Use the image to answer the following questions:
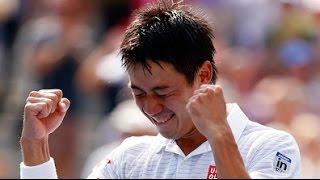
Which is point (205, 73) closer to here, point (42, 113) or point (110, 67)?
point (42, 113)

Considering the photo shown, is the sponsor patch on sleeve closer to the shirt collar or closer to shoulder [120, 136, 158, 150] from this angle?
the shirt collar

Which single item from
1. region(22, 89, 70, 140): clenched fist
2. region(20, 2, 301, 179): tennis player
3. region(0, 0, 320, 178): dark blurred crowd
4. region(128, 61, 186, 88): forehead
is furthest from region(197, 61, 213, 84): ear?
region(0, 0, 320, 178): dark blurred crowd

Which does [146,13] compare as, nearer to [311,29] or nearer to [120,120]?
[120,120]

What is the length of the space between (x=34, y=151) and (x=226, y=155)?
95cm

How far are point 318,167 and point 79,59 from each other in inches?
108

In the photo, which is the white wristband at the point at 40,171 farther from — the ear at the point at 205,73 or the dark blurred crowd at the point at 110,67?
the dark blurred crowd at the point at 110,67

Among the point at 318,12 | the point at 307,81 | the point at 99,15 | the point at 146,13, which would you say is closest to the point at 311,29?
the point at 318,12

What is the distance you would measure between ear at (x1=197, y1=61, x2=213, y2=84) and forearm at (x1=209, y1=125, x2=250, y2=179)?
693mm

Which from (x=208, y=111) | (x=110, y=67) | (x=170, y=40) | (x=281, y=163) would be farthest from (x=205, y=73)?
(x=110, y=67)

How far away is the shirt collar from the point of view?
4.19 m

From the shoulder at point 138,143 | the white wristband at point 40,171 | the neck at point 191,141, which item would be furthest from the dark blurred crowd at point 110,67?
the white wristband at point 40,171

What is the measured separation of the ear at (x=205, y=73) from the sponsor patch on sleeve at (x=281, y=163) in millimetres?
479

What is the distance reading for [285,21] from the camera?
9898 millimetres

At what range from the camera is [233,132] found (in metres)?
4.15
